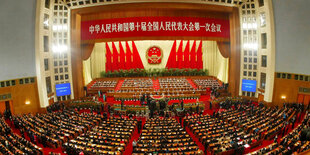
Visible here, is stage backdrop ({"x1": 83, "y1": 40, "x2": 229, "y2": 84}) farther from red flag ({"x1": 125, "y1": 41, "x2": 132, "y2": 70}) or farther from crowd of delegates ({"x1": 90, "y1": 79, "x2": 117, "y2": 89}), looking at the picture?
crowd of delegates ({"x1": 90, "y1": 79, "x2": 117, "y2": 89})

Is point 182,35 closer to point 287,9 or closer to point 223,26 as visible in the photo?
point 223,26

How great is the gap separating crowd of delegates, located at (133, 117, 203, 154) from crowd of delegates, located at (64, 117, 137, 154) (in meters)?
1.01

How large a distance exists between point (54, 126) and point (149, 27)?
551 inches

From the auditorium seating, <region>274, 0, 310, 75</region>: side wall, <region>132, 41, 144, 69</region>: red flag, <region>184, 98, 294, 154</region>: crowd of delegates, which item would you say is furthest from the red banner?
the auditorium seating

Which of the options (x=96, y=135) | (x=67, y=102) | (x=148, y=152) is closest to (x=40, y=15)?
(x=67, y=102)

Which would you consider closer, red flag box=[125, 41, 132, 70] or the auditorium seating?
the auditorium seating

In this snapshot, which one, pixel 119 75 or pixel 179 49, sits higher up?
pixel 179 49

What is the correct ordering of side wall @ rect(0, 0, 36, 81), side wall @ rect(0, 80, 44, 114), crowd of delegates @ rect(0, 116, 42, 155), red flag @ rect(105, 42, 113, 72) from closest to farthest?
1. crowd of delegates @ rect(0, 116, 42, 155)
2. side wall @ rect(0, 0, 36, 81)
3. side wall @ rect(0, 80, 44, 114)
4. red flag @ rect(105, 42, 113, 72)

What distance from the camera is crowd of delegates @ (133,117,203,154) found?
10727 millimetres

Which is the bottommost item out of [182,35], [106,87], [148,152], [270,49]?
[148,152]

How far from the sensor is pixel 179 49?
32.8 m

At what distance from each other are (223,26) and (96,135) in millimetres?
18975

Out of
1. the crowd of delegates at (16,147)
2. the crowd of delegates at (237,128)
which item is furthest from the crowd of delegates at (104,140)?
the crowd of delegates at (237,128)

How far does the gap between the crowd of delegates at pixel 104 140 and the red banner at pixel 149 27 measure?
39.0 feet
